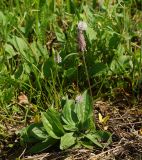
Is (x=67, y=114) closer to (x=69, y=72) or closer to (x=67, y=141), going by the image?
(x=67, y=141)

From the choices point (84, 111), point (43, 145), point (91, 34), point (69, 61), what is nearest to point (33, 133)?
point (43, 145)

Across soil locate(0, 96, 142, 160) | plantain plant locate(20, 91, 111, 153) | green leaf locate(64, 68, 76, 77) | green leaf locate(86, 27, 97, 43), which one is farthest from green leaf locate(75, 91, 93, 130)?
green leaf locate(86, 27, 97, 43)

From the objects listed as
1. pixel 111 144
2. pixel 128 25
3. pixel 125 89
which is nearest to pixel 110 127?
pixel 111 144

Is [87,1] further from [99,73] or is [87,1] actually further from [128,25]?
[99,73]

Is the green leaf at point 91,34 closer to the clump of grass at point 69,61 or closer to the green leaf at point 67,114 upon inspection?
the clump of grass at point 69,61

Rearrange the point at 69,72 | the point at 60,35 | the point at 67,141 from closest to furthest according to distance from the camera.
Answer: the point at 67,141 → the point at 69,72 → the point at 60,35

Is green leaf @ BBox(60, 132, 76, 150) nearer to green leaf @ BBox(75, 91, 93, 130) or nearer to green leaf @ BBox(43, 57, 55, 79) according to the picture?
green leaf @ BBox(75, 91, 93, 130)
